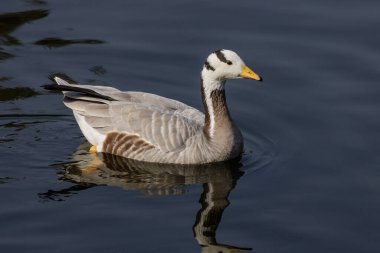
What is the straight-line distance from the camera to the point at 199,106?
50.2 ft

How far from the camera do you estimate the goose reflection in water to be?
40.0ft

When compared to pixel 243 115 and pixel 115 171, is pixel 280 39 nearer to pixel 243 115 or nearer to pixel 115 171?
pixel 243 115

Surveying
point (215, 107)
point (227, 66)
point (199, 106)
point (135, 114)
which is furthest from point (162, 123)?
point (199, 106)

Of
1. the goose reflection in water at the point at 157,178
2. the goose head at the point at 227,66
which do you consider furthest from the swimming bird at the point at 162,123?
the goose reflection in water at the point at 157,178

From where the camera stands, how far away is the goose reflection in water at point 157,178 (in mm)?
12203

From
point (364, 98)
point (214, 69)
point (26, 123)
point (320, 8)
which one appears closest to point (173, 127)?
point (214, 69)

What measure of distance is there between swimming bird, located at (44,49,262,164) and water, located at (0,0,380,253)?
25 centimetres

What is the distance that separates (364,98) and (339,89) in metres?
0.50

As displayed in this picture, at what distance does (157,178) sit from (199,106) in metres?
2.54

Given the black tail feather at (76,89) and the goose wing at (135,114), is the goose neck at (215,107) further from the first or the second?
the black tail feather at (76,89)

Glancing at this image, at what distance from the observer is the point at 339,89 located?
1527cm

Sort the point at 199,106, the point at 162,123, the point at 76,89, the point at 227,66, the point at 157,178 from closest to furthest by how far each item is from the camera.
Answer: the point at 157,178 < the point at 227,66 < the point at 162,123 < the point at 76,89 < the point at 199,106

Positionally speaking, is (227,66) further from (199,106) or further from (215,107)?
(199,106)

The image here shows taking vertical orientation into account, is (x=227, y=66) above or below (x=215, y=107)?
above
